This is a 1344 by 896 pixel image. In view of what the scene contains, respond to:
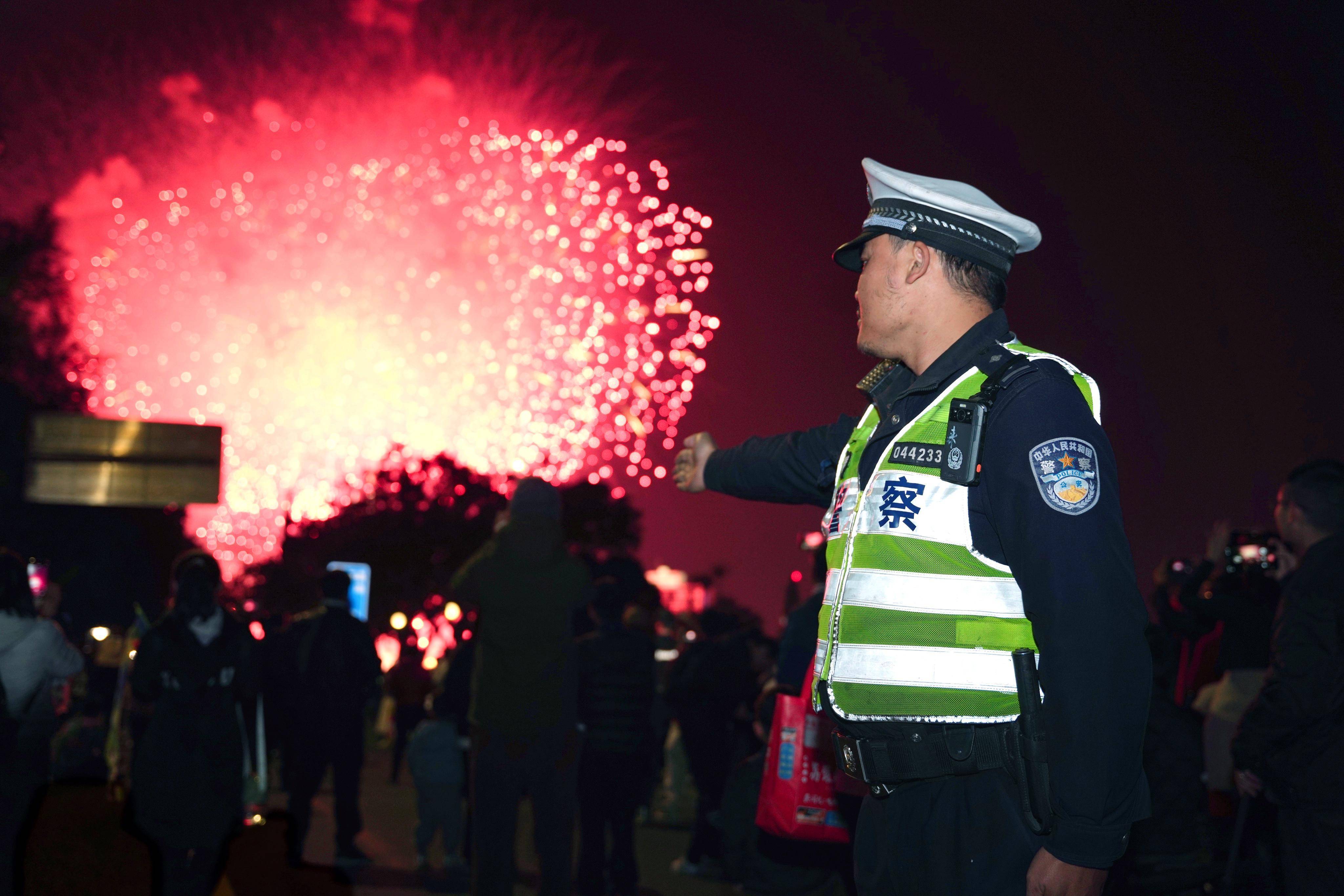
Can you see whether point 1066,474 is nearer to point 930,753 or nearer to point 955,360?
point 955,360

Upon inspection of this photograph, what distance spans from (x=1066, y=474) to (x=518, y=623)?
15.5 ft

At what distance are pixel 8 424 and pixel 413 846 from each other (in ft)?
86.6

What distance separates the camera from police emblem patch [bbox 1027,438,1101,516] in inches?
89.3

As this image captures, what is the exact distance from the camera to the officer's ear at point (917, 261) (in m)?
2.67

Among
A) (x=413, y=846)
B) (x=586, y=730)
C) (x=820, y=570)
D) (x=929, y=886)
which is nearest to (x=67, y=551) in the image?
(x=413, y=846)

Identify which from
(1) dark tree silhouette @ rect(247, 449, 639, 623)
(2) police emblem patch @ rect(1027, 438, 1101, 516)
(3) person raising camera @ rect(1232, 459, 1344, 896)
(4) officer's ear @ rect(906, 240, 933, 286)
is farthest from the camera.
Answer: (1) dark tree silhouette @ rect(247, 449, 639, 623)

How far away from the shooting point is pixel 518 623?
6645 millimetres

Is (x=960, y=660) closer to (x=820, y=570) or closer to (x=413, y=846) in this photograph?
(x=820, y=570)

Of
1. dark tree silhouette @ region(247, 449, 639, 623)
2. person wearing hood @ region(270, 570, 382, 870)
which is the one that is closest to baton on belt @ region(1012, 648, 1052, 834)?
person wearing hood @ region(270, 570, 382, 870)

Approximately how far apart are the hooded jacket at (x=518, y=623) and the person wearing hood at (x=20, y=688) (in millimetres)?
2076

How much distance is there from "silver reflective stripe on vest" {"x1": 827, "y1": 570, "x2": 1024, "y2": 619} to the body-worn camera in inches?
242

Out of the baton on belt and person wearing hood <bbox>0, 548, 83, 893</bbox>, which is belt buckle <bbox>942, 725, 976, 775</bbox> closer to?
the baton on belt

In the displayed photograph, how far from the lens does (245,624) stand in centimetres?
708

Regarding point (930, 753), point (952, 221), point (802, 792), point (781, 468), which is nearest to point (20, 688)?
point (802, 792)
